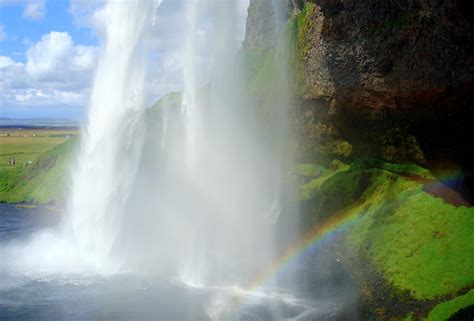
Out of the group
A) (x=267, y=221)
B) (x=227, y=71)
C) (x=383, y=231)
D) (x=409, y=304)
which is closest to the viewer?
(x=409, y=304)

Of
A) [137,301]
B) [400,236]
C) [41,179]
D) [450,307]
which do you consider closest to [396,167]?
[400,236]

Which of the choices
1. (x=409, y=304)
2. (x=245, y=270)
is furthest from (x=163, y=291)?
(x=409, y=304)

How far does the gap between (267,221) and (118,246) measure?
10.4m

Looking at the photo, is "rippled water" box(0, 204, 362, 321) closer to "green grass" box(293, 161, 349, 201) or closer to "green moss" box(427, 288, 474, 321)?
"green moss" box(427, 288, 474, 321)

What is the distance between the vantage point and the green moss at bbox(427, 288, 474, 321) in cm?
1900

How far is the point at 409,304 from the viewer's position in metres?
20.8

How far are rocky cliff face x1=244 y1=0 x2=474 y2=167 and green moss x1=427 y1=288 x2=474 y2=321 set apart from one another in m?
10.3

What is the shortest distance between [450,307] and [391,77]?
46.4 feet

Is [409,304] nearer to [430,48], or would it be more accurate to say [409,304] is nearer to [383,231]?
[383,231]

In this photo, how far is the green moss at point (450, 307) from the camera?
19.0m

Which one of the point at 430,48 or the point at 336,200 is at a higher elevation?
the point at 430,48

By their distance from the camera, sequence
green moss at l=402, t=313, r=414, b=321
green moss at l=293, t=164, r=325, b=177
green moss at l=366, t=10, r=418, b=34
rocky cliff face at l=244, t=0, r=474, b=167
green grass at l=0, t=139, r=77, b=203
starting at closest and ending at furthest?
1. green moss at l=402, t=313, r=414, b=321
2. rocky cliff face at l=244, t=0, r=474, b=167
3. green moss at l=366, t=10, r=418, b=34
4. green moss at l=293, t=164, r=325, b=177
5. green grass at l=0, t=139, r=77, b=203

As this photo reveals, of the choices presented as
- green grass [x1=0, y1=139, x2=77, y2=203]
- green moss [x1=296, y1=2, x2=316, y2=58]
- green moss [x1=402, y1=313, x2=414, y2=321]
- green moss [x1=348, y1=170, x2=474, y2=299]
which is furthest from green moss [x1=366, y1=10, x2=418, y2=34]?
green grass [x1=0, y1=139, x2=77, y2=203]

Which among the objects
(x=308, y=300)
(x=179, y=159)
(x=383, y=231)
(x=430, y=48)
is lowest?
(x=308, y=300)
